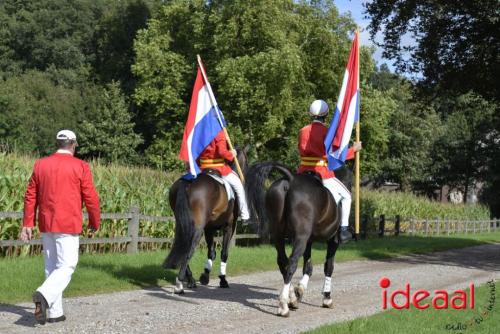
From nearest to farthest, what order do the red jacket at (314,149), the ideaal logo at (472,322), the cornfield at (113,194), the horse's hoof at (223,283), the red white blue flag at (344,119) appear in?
1. the ideaal logo at (472,322)
2. the red jacket at (314,149)
3. the red white blue flag at (344,119)
4. the horse's hoof at (223,283)
5. the cornfield at (113,194)

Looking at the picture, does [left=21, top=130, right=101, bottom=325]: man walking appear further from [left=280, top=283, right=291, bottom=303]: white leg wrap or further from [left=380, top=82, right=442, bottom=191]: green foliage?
[left=380, top=82, right=442, bottom=191]: green foliage

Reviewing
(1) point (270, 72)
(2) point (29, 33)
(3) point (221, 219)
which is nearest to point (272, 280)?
(3) point (221, 219)

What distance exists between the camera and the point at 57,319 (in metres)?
8.61

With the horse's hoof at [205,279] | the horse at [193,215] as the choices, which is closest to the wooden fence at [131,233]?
the horse's hoof at [205,279]

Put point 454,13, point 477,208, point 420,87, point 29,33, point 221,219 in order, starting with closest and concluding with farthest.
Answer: point 221,219, point 454,13, point 420,87, point 477,208, point 29,33

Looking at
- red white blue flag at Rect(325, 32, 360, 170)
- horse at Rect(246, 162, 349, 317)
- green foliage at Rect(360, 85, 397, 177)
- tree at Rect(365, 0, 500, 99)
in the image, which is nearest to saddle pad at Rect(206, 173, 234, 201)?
horse at Rect(246, 162, 349, 317)

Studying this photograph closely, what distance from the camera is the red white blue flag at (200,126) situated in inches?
496

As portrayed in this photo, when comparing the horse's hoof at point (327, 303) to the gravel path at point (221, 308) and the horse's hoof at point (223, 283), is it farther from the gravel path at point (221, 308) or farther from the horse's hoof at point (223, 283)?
the horse's hoof at point (223, 283)

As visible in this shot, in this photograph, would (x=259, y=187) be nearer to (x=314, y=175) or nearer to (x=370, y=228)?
(x=314, y=175)

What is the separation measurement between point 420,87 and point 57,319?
18.5 m

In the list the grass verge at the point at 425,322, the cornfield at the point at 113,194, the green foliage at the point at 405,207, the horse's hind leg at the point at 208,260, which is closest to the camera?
the grass verge at the point at 425,322

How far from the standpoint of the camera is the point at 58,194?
8516mm

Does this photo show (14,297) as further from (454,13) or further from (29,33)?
(29,33)

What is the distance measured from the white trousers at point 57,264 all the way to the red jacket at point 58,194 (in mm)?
138
